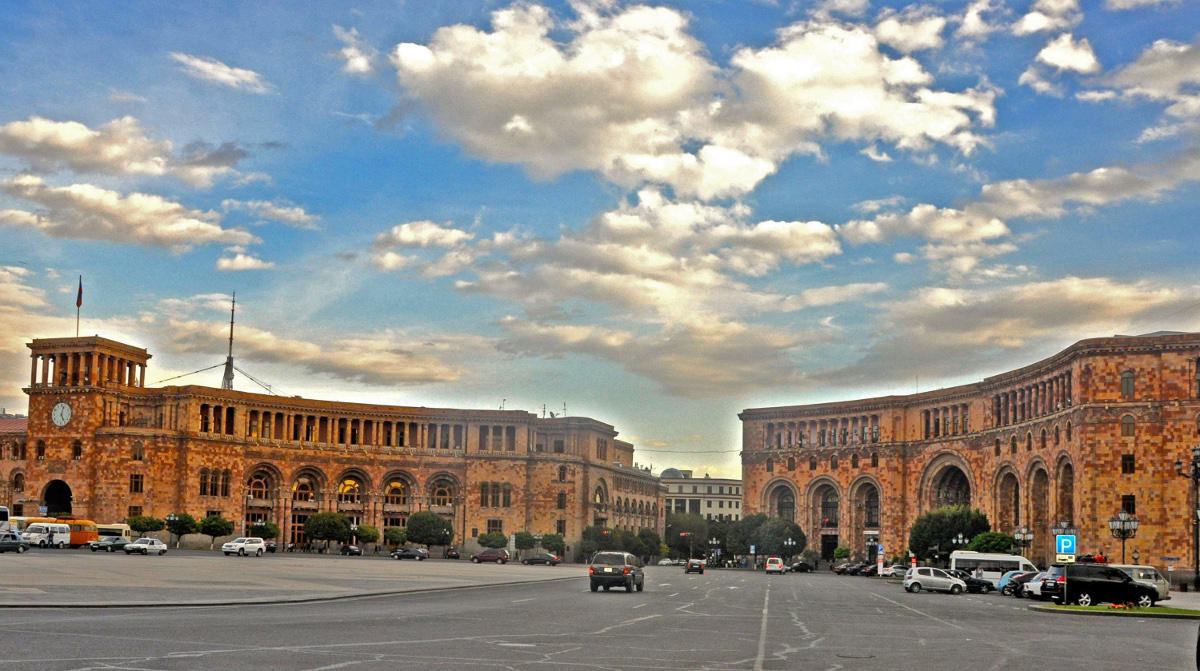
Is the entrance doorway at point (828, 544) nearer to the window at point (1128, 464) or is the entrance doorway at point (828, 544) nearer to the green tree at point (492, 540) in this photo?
the green tree at point (492, 540)

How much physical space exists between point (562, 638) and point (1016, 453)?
267 ft

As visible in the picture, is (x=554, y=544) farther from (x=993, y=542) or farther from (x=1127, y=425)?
(x=1127, y=425)

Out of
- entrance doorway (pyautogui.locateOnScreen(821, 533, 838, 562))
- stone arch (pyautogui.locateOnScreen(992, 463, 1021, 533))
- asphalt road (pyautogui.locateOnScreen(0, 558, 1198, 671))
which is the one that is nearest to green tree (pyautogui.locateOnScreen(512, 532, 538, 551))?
entrance doorway (pyautogui.locateOnScreen(821, 533, 838, 562))

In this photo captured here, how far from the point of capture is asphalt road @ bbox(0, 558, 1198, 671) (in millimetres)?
18453

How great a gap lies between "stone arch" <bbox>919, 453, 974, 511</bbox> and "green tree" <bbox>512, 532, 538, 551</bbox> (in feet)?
125

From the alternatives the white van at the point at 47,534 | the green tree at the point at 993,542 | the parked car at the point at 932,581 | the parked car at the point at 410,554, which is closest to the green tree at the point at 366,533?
the parked car at the point at 410,554

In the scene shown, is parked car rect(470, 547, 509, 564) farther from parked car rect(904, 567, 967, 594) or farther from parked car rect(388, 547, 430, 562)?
parked car rect(904, 567, 967, 594)

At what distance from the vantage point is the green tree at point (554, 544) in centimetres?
11800

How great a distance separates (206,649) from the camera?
1895 cm

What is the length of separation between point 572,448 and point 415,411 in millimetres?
17574

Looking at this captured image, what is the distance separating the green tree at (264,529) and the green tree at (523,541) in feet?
76.7

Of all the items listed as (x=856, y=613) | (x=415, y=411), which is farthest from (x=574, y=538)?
(x=856, y=613)

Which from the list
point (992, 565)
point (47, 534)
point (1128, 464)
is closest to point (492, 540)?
point (47, 534)

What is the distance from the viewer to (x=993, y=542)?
85062 millimetres
